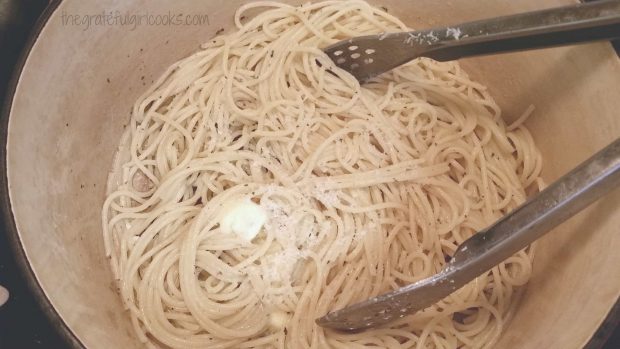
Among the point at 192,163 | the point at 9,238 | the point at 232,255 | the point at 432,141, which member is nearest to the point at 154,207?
the point at 192,163

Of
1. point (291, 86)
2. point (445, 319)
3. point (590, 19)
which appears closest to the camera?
point (590, 19)

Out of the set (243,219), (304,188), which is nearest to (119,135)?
(243,219)

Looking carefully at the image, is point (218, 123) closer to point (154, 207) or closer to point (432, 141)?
point (154, 207)

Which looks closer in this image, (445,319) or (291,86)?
(445,319)

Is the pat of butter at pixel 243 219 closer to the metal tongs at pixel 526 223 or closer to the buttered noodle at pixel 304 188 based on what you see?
the buttered noodle at pixel 304 188

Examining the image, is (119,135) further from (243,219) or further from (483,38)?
(483,38)

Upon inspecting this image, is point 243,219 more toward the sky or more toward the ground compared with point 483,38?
more toward the ground
